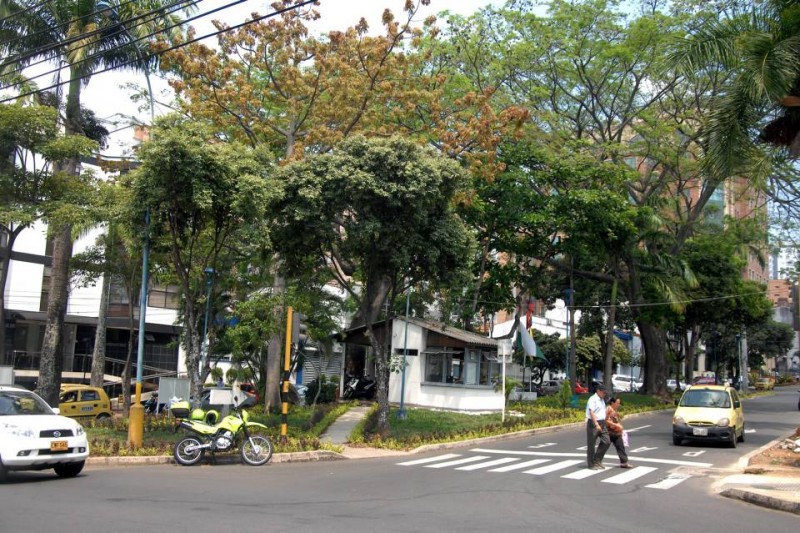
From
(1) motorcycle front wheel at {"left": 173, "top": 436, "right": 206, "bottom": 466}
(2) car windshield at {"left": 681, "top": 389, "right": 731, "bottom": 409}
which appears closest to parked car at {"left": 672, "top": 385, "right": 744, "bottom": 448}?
(2) car windshield at {"left": 681, "top": 389, "right": 731, "bottom": 409}

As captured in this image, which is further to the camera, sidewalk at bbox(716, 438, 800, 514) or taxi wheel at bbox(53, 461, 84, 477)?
taxi wheel at bbox(53, 461, 84, 477)

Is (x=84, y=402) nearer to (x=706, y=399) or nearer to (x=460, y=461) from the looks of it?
(x=460, y=461)

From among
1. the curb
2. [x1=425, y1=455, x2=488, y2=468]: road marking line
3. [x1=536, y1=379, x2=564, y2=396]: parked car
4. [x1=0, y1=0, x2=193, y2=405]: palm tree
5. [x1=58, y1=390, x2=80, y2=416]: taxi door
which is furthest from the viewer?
[x1=536, y1=379, x2=564, y2=396]: parked car

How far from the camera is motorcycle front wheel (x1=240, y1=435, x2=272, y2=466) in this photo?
1497 cm

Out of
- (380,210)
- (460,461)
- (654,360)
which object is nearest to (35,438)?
(460,461)

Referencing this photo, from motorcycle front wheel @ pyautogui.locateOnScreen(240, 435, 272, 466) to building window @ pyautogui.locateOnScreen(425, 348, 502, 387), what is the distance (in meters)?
14.6

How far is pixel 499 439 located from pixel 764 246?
30.4 meters

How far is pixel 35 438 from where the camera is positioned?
38.2 ft

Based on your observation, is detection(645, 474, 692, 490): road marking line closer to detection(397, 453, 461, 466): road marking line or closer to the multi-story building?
detection(397, 453, 461, 466): road marking line

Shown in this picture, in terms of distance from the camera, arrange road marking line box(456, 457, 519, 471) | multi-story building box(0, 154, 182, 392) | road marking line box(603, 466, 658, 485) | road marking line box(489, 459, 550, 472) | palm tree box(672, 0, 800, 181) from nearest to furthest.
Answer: road marking line box(603, 466, 658, 485) < palm tree box(672, 0, 800, 181) < road marking line box(489, 459, 550, 472) < road marking line box(456, 457, 519, 471) < multi-story building box(0, 154, 182, 392)

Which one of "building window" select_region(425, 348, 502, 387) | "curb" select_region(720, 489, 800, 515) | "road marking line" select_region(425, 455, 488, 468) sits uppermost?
"building window" select_region(425, 348, 502, 387)

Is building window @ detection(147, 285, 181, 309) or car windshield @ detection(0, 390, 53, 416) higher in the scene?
building window @ detection(147, 285, 181, 309)

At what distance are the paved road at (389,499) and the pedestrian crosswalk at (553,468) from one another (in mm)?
41

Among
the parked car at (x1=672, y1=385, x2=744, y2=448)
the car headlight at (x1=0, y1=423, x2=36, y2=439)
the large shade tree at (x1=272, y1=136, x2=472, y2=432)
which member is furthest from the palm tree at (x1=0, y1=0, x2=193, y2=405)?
the parked car at (x1=672, y1=385, x2=744, y2=448)
